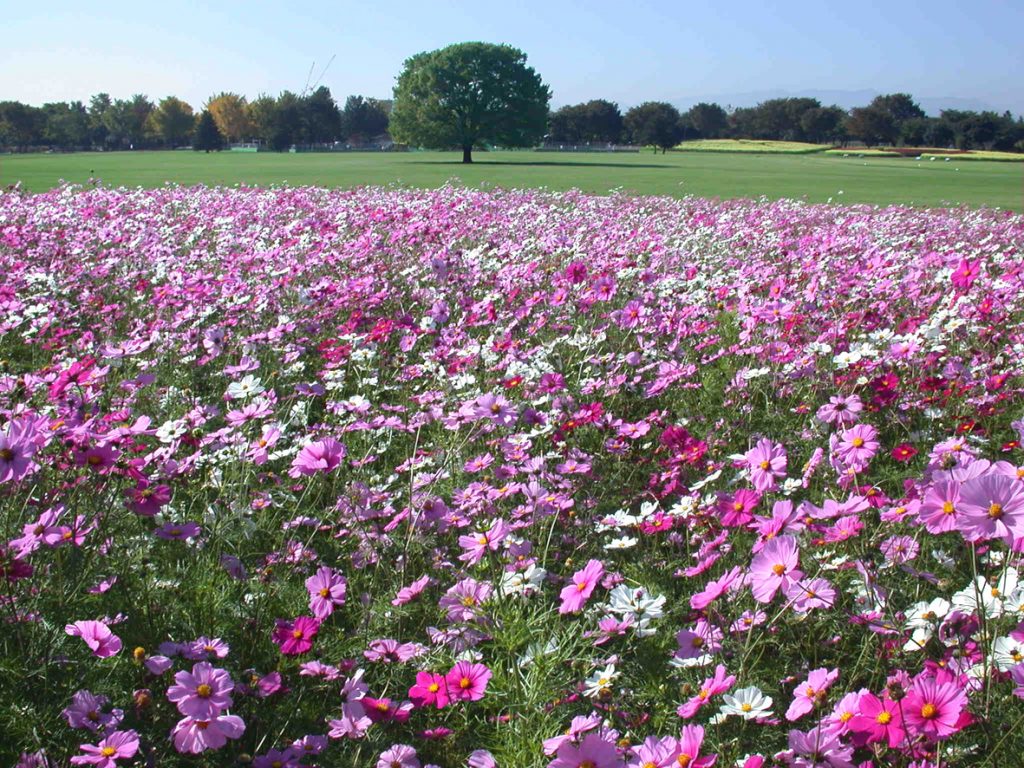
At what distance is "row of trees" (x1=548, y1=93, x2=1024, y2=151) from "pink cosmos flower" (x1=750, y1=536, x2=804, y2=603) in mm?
80377

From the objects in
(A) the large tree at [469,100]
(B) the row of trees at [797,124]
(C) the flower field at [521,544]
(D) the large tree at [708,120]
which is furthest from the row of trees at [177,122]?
(C) the flower field at [521,544]

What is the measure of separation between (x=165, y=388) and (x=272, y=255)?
2.34m

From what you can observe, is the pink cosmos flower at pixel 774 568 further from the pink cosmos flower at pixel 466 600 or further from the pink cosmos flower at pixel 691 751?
the pink cosmos flower at pixel 466 600

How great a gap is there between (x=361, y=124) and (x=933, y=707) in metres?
109

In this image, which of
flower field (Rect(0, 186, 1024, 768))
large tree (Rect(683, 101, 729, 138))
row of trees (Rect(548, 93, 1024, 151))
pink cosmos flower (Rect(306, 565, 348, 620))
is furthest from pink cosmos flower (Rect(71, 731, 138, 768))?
large tree (Rect(683, 101, 729, 138))

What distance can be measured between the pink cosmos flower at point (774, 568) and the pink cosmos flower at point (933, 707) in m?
0.27

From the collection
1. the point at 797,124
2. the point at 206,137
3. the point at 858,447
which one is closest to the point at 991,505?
the point at 858,447

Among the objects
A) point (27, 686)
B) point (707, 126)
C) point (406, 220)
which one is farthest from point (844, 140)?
point (27, 686)

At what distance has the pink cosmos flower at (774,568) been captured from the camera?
1621mm

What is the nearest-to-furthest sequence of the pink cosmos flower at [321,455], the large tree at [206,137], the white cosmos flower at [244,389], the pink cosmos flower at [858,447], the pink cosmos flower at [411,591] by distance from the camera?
the pink cosmos flower at [321,455]
the pink cosmos flower at [411,591]
the pink cosmos flower at [858,447]
the white cosmos flower at [244,389]
the large tree at [206,137]

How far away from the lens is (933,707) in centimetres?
145

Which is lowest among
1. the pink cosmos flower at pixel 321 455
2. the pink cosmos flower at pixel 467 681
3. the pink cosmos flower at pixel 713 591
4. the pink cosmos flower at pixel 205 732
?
the pink cosmos flower at pixel 467 681

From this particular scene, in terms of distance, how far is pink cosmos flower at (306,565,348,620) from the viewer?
6.49 feet

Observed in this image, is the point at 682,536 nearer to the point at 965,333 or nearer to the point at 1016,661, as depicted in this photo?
the point at 1016,661
